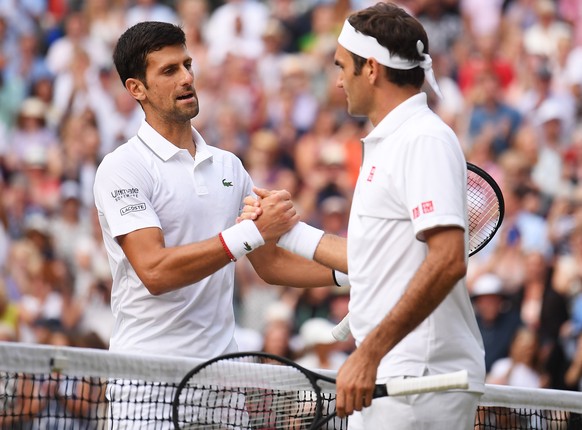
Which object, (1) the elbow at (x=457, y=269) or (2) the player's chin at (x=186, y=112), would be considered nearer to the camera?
(1) the elbow at (x=457, y=269)

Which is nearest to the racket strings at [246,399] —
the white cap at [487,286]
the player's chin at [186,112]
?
the player's chin at [186,112]

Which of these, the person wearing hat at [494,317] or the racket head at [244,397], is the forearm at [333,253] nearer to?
the racket head at [244,397]

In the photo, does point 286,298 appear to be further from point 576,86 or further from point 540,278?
point 576,86

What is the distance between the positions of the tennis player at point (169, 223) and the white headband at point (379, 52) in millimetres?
921

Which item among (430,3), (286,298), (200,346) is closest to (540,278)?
(286,298)

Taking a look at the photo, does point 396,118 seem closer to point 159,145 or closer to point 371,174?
point 371,174

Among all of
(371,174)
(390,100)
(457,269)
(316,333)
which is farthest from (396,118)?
(316,333)

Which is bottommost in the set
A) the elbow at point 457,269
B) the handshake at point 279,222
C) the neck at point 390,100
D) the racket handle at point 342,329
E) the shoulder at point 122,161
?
the racket handle at point 342,329

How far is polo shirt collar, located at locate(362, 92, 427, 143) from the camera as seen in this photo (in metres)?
4.51

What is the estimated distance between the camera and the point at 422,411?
4395 millimetres

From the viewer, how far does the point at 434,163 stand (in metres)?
4.30

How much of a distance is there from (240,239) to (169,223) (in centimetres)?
37

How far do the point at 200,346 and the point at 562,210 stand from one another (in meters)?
5.51

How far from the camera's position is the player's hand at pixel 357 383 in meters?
4.20
